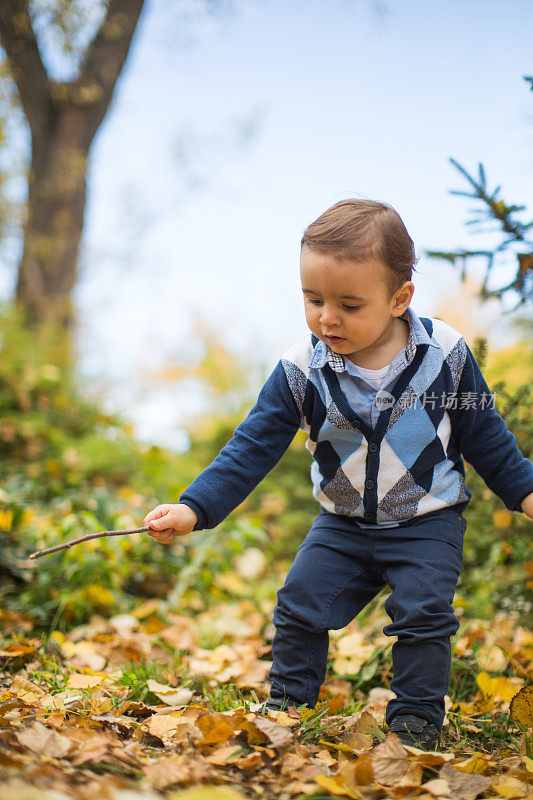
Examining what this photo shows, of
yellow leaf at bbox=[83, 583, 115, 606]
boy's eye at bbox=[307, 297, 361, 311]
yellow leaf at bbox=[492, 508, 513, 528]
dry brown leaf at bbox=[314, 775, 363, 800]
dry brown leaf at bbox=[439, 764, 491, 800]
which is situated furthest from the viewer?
yellow leaf at bbox=[83, 583, 115, 606]

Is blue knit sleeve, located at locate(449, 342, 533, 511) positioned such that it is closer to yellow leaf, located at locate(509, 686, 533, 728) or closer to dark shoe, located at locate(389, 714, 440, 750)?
yellow leaf, located at locate(509, 686, 533, 728)

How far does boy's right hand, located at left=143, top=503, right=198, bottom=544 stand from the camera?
1819 millimetres

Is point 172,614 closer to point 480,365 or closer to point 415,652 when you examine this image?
point 415,652

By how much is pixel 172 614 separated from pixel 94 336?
8.22 m

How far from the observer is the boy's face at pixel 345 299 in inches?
71.6

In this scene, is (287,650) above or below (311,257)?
below

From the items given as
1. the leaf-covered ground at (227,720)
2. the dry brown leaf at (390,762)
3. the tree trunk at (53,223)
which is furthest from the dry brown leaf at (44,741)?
the tree trunk at (53,223)

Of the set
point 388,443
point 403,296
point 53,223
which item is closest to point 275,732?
point 388,443

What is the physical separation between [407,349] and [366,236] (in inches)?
14.8

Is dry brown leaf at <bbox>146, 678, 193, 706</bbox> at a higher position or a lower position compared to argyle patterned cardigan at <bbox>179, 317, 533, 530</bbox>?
lower

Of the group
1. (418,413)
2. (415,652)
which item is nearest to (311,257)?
(418,413)

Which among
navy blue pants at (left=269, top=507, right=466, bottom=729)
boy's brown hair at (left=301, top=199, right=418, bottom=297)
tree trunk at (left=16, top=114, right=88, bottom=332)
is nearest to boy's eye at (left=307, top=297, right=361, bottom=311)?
boy's brown hair at (left=301, top=199, right=418, bottom=297)

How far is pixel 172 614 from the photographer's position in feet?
10.9

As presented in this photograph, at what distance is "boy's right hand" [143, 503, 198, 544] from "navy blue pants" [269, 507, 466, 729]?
42 centimetres
